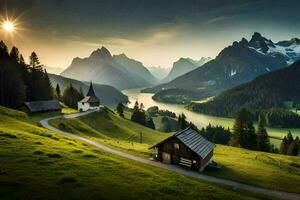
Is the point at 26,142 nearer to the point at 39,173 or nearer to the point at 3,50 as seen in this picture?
the point at 39,173

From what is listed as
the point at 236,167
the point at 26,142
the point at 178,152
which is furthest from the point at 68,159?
the point at 236,167

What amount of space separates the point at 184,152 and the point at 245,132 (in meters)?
74.1

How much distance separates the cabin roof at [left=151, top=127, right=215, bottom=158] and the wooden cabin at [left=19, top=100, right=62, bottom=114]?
6490cm

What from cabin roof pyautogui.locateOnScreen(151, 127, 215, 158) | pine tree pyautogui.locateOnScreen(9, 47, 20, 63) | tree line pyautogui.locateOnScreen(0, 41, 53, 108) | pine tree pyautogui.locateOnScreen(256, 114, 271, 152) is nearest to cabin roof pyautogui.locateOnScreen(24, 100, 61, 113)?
tree line pyautogui.locateOnScreen(0, 41, 53, 108)

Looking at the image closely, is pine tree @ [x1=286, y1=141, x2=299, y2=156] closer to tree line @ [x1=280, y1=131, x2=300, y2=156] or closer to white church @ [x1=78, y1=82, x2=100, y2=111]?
tree line @ [x1=280, y1=131, x2=300, y2=156]

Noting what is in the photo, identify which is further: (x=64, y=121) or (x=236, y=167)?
(x=64, y=121)

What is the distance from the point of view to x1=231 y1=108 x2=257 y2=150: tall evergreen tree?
12006cm

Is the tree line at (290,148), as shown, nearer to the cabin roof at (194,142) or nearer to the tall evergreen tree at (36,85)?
the cabin roof at (194,142)

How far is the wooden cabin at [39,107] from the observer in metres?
105

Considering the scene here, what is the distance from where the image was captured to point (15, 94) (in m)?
109

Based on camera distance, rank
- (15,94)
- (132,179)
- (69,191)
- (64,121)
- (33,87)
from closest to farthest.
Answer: (69,191) < (132,179) < (64,121) < (15,94) < (33,87)

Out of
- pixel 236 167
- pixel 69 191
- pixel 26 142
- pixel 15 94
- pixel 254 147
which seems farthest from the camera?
pixel 254 147

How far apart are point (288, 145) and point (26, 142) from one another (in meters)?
117

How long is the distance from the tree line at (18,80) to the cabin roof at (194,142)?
242ft
